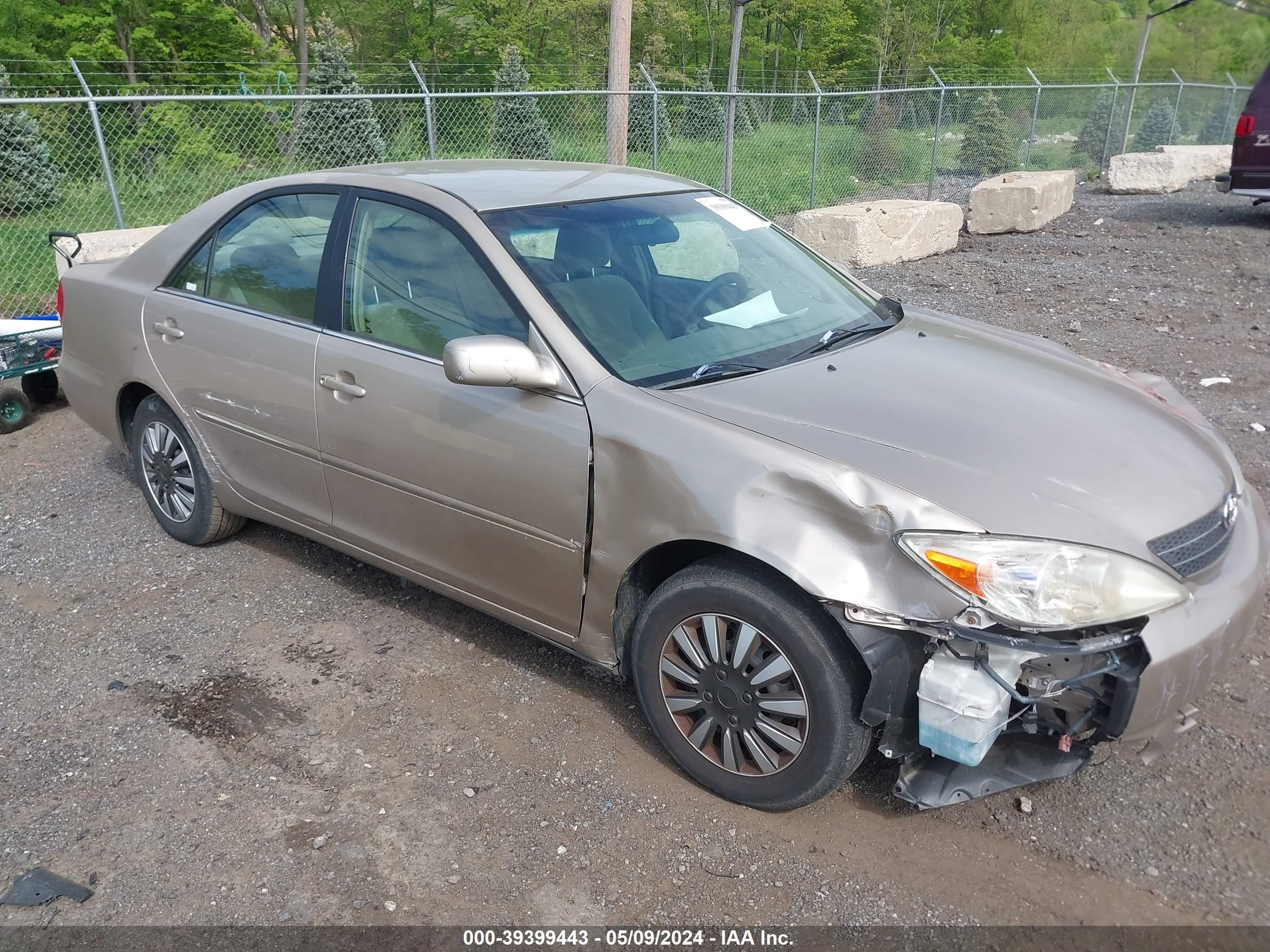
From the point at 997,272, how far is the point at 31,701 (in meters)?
9.55

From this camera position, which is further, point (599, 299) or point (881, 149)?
point (881, 149)

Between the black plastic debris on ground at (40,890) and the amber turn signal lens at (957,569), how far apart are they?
2369mm

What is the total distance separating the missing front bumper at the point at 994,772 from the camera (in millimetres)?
2641

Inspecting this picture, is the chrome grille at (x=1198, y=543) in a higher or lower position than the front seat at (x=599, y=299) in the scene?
lower

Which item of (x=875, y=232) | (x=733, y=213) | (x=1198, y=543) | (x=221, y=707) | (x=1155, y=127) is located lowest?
(x=221, y=707)

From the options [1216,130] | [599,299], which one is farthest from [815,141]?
[1216,130]

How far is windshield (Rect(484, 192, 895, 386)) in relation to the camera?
3197mm

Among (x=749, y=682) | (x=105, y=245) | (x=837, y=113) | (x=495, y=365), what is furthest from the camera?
(x=837, y=113)

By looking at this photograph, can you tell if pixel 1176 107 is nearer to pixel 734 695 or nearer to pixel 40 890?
pixel 734 695

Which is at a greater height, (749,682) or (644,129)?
(644,129)

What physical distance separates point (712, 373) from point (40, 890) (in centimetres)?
236

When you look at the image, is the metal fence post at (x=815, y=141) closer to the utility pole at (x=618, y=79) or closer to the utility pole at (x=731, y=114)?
the utility pole at (x=731, y=114)

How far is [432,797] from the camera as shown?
9.94 feet

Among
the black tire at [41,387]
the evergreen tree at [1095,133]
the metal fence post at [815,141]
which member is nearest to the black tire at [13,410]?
the black tire at [41,387]
